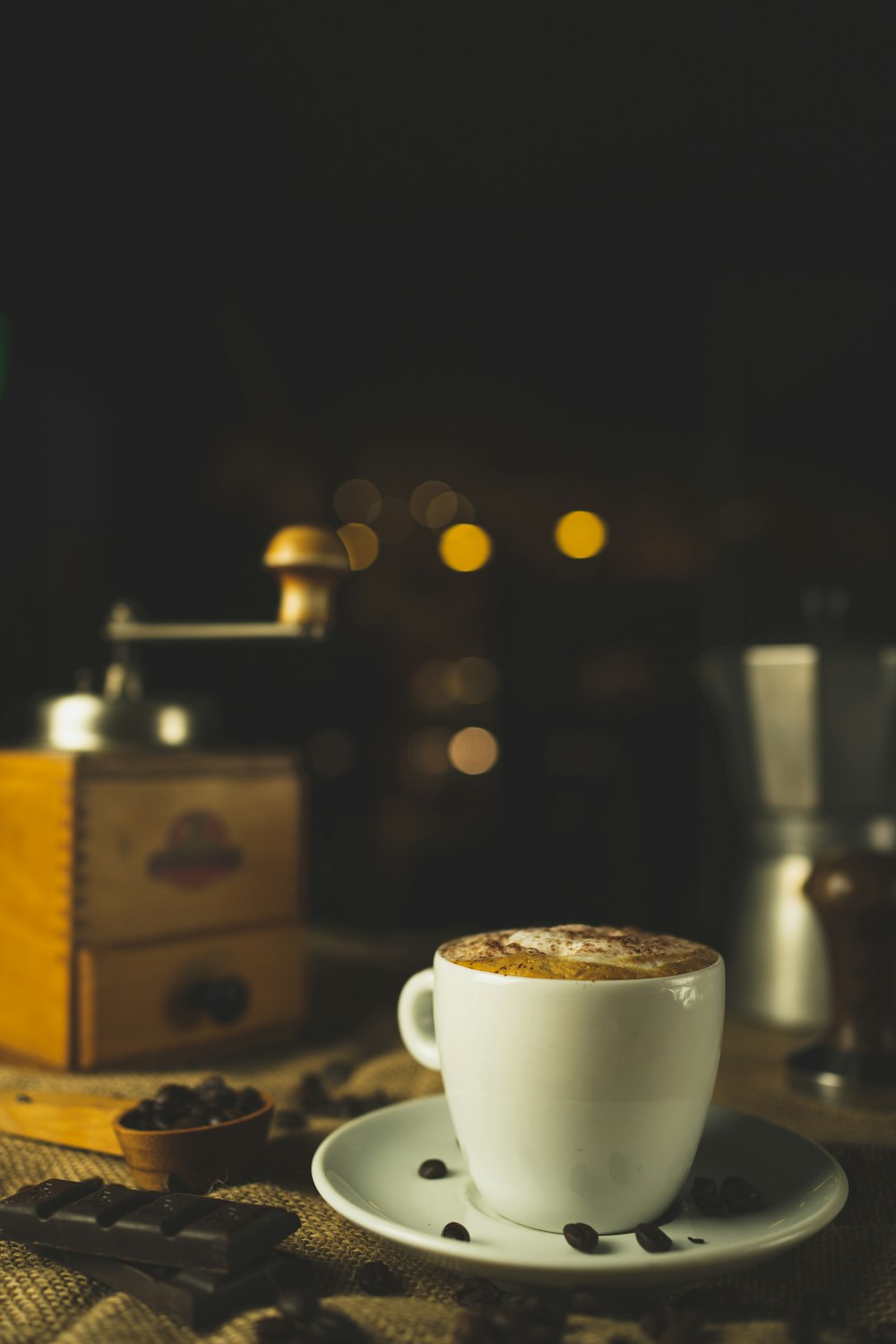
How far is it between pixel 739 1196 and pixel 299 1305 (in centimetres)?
27

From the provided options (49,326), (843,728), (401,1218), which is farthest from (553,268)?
(401,1218)

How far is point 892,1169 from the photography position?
0.82 metres

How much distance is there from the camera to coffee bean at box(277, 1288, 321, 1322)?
575 millimetres

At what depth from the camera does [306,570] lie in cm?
105

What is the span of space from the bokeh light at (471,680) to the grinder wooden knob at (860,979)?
65.1 inches

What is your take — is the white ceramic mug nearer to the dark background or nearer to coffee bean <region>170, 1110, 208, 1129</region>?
coffee bean <region>170, 1110, 208, 1129</region>

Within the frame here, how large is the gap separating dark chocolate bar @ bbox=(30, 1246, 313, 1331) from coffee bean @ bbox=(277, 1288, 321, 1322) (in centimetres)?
3

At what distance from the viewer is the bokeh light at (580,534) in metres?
2.64

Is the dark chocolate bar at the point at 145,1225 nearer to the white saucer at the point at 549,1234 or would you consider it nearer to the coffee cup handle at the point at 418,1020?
the white saucer at the point at 549,1234

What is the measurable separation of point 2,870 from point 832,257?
150 cm

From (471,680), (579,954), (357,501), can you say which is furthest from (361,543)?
(579,954)

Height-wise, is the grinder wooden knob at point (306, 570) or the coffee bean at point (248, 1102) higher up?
the grinder wooden knob at point (306, 570)

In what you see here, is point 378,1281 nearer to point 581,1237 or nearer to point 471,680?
point 581,1237

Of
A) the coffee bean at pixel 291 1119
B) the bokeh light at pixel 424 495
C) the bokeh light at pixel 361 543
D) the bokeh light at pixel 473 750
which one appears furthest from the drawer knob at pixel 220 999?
the bokeh light at pixel 424 495
